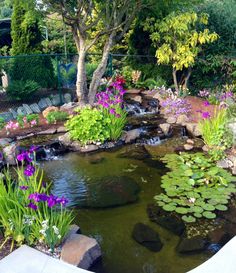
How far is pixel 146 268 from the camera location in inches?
124

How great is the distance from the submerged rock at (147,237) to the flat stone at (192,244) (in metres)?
0.23

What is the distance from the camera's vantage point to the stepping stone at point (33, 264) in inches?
95.2

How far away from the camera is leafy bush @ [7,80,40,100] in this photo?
8406 millimetres

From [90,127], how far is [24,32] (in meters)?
5.05

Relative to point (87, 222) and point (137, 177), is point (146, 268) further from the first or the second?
point (137, 177)

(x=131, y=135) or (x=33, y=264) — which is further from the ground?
(x=33, y=264)

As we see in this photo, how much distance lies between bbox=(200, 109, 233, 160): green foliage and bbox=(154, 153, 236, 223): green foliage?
0.74 ft

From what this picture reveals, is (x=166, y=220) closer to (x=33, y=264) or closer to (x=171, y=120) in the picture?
(x=33, y=264)

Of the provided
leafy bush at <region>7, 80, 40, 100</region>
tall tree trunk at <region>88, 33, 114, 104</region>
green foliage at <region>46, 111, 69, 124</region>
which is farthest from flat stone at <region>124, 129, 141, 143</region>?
leafy bush at <region>7, 80, 40, 100</region>

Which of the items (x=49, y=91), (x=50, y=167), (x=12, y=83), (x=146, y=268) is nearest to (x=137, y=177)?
(x=50, y=167)

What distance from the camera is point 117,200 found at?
4.43 m

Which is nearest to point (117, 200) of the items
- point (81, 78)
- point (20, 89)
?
point (81, 78)

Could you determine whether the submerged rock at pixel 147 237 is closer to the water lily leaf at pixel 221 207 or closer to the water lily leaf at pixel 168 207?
the water lily leaf at pixel 168 207

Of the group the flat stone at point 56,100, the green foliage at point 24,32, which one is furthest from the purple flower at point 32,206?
the green foliage at point 24,32
